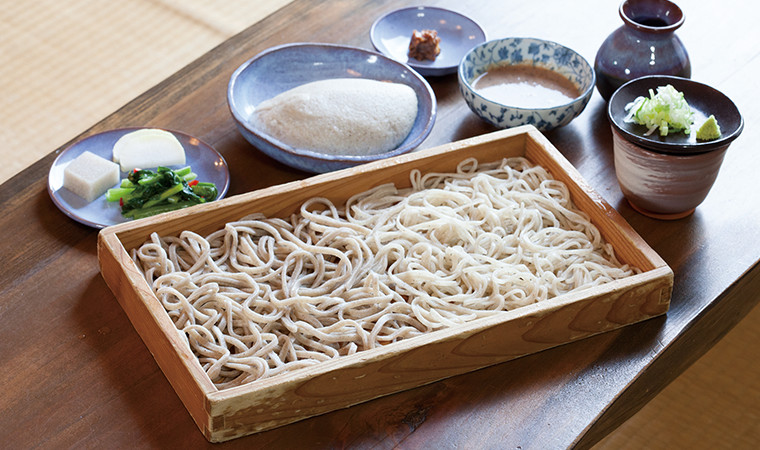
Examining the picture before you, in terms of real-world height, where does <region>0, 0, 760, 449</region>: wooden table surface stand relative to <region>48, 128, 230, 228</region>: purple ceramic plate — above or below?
below

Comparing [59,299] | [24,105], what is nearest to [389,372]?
[59,299]

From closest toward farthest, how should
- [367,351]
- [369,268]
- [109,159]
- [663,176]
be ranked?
[367,351]
[369,268]
[663,176]
[109,159]

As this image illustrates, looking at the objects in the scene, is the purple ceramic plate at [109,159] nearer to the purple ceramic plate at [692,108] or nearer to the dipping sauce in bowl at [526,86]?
the dipping sauce in bowl at [526,86]

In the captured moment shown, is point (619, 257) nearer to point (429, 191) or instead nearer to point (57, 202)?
point (429, 191)

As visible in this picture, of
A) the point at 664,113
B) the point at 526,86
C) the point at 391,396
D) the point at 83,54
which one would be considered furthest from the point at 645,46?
the point at 83,54

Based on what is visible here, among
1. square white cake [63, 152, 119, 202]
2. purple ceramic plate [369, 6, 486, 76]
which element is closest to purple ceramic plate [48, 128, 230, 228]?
square white cake [63, 152, 119, 202]

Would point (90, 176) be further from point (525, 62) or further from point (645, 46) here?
point (645, 46)

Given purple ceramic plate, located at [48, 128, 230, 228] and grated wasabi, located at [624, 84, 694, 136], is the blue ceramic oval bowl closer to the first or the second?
purple ceramic plate, located at [48, 128, 230, 228]
